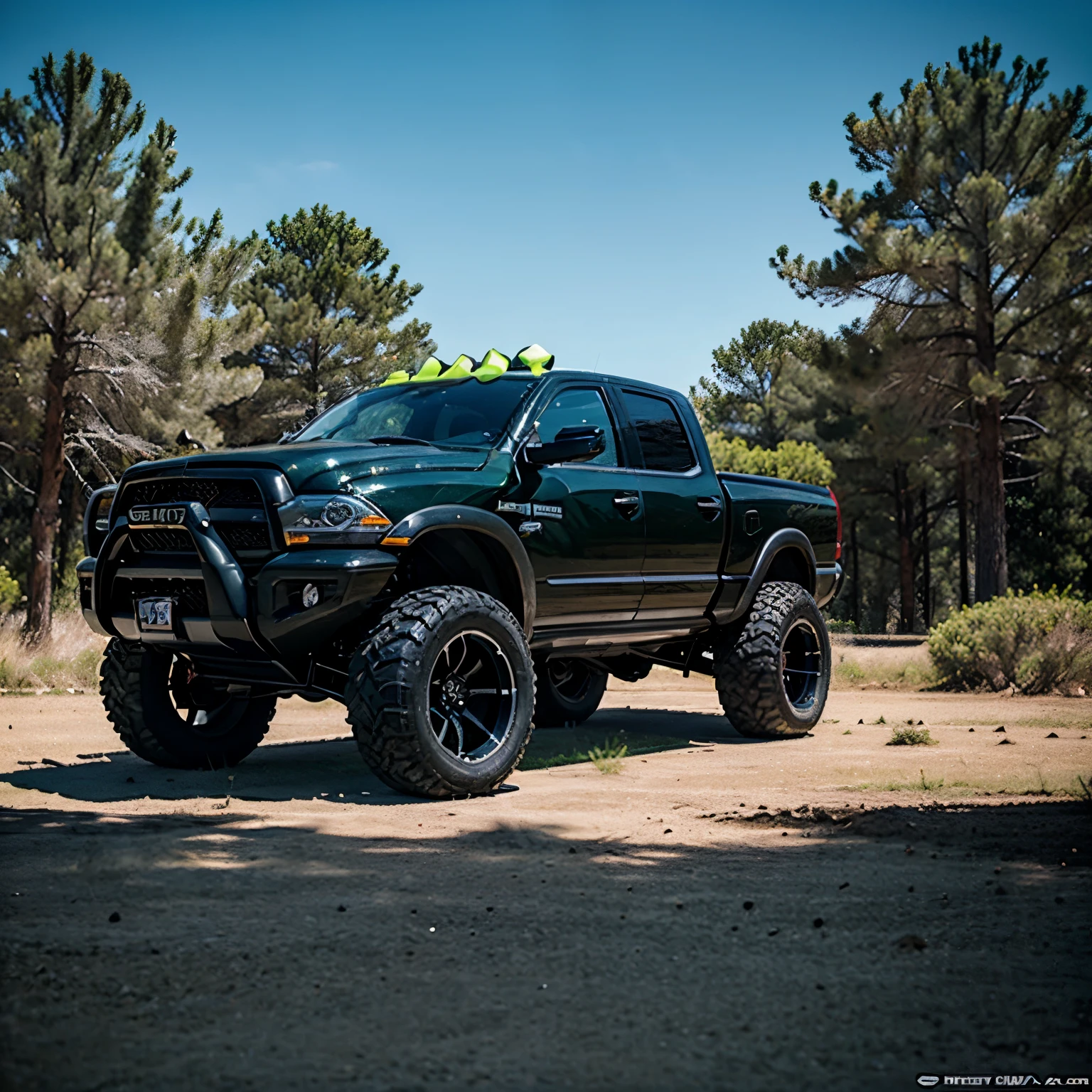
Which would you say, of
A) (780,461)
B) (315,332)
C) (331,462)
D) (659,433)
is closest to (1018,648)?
(659,433)

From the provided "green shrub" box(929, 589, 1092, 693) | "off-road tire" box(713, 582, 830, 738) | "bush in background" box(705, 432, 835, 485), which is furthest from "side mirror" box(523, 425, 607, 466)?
"bush in background" box(705, 432, 835, 485)

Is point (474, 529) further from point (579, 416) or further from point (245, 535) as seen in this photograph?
point (579, 416)

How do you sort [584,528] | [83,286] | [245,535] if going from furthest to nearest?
[83,286]
[584,528]
[245,535]

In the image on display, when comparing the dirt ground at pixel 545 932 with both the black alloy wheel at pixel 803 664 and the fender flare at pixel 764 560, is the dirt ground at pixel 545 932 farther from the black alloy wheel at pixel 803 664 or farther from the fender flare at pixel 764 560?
the black alloy wheel at pixel 803 664

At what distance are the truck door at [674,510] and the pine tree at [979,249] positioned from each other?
15.9 meters

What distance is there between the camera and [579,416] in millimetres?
7555

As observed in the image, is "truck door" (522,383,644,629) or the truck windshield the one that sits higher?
the truck windshield

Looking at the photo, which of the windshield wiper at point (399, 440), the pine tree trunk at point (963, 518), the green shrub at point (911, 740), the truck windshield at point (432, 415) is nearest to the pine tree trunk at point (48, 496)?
the truck windshield at point (432, 415)

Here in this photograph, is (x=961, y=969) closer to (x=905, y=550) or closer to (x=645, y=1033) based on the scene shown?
(x=645, y=1033)

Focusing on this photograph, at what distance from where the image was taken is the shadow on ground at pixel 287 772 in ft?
20.7

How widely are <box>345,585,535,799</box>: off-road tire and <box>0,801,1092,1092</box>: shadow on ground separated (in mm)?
793

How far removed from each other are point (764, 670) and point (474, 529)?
10.2 ft

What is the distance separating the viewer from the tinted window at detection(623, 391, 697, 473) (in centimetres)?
801

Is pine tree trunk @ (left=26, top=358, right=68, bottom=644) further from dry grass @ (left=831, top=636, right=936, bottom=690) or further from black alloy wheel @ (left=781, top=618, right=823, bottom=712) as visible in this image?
black alloy wheel @ (left=781, top=618, right=823, bottom=712)
